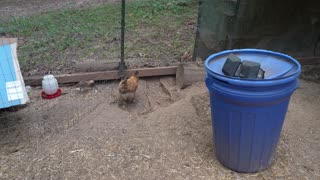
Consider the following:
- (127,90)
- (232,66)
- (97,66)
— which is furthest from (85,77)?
(232,66)

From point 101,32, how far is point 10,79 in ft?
10.1

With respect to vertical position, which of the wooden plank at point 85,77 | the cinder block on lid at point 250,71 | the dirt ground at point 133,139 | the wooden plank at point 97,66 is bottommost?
the dirt ground at point 133,139

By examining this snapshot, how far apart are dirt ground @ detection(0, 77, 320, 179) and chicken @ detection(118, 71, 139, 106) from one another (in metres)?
0.11

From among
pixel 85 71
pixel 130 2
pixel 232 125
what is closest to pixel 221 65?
pixel 232 125

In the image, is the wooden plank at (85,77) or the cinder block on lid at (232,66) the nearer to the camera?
the cinder block on lid at (232,66)

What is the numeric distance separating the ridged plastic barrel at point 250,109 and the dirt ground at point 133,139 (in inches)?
6.9

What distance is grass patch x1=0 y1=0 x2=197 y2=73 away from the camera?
5.34 m

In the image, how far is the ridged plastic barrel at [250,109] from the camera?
8.06ft

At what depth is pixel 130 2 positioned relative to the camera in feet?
26.9

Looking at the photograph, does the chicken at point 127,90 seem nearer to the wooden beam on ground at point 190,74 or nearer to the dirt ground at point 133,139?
the dirt ground at point 133,139

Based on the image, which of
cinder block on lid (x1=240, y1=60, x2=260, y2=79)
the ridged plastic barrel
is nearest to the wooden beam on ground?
the ridged plastic barrel

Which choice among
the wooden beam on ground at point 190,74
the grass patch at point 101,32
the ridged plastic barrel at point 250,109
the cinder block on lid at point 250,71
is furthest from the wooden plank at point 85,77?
the cinder block on lid at point 250,71

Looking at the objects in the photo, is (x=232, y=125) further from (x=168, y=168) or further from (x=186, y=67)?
(x=186, y=67)

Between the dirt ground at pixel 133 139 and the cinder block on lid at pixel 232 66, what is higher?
the cinder block on lid at pixel 232 66
